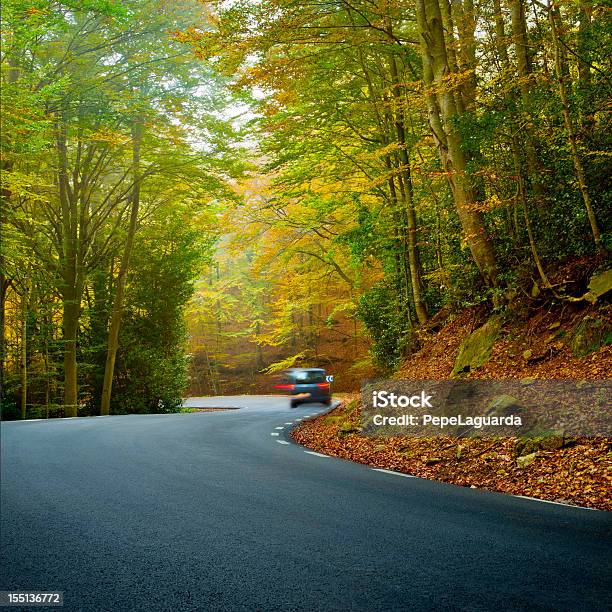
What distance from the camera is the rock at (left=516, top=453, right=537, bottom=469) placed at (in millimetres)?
6766

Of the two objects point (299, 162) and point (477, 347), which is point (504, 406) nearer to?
point (477, 347)

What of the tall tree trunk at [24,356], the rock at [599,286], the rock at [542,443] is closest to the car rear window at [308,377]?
the tall tree trunk at [24,356]

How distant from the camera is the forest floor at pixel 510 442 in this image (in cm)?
615

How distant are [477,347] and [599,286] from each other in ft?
9.00

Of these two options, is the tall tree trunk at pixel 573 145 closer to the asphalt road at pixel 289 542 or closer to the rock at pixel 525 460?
the rock at pixel 525 460

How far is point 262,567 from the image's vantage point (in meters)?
3.71

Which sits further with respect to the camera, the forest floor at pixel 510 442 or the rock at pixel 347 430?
the rock at pixel 347 430

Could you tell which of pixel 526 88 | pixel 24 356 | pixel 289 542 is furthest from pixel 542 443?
pixel 24 356

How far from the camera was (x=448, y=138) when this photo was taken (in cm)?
1138

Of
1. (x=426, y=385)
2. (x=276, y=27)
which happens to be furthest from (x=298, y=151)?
(x=426, y=385)

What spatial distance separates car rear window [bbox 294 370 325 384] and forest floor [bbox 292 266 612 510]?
A: 24.2 ft

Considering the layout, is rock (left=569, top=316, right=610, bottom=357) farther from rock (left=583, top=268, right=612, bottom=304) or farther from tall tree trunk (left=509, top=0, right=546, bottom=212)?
tall tree trunk (left=509, top=0, right=546, bottom=212)

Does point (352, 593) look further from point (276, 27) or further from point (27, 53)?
point (27, 53)

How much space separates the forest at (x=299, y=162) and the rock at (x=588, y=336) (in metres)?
0.09
